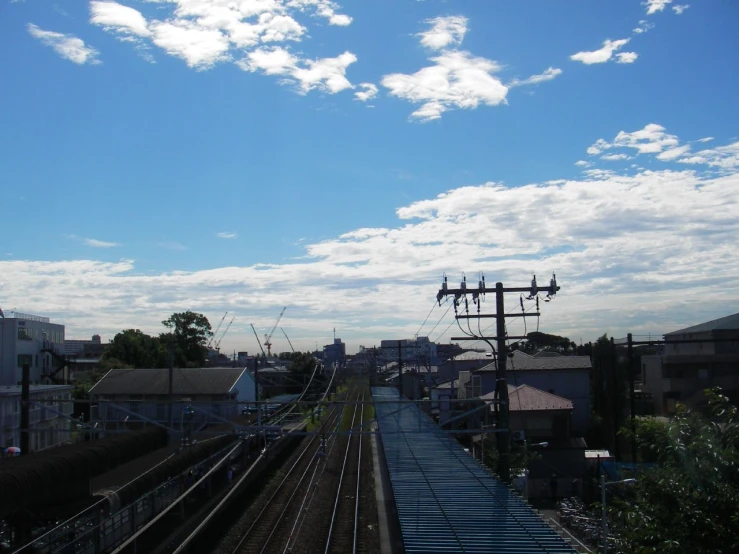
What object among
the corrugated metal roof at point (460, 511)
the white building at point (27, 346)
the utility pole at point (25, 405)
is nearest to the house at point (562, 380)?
the corrugated metal roof at point (460, 511)

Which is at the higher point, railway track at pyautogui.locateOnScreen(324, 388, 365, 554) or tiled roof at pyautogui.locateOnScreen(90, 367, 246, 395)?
tiled roof at pyautogui.locateOnScreen(90, 367, 246, 395)

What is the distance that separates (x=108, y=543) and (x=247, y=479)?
11.2 metres

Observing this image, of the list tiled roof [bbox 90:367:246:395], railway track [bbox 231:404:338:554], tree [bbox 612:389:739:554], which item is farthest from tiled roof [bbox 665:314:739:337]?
tree [bbox 612:389:739:554]

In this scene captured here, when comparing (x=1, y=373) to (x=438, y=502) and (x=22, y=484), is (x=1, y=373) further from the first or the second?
(x=438, y=502)

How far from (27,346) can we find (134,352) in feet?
36.9

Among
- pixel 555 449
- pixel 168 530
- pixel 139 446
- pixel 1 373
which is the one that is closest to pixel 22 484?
pixel 168 530

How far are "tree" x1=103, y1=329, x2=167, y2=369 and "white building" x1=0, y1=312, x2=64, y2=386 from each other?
4513mm

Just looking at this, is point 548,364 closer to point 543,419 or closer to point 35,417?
point 543,419

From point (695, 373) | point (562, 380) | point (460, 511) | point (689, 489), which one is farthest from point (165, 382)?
point (689, 489)

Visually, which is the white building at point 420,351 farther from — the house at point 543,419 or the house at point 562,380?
the house at point 543,419

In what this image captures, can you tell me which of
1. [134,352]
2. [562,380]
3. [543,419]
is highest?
[134,352]

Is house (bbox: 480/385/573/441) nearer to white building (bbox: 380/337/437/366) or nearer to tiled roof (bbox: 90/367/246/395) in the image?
white building (bbox: 380/337/437/366)

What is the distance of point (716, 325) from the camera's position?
41375 millimetres

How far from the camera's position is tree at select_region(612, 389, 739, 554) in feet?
21.6
